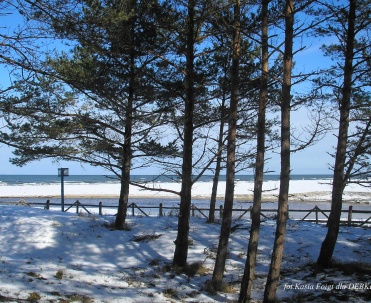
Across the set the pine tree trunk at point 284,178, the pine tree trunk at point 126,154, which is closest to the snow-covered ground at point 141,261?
the pine tree trunk at point 126,154

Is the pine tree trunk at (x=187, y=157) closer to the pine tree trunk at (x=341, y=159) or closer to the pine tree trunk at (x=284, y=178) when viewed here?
the pine tree trunk at (x=284, y=178)

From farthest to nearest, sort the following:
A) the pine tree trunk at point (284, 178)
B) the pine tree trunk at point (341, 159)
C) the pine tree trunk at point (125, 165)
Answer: the pine tree trunk at point (125, 165) → the pine tree trunk at point (341, 159) → the pine tree trunk at point (284, 178)

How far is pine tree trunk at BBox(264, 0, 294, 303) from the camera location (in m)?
6.44

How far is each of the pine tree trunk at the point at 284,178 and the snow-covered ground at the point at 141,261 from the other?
119cm

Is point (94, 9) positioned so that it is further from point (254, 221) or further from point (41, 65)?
point (254, 221)

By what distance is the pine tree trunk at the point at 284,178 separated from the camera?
6.44 meters

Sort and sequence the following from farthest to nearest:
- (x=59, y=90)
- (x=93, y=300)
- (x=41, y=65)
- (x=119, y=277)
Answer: (x=59, y=90)
(x=119, y=277)
(x=93, y=300)
(x=41, y=65)

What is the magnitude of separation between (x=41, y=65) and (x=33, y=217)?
933 centimetres

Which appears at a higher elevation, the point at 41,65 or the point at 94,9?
the point at 94,9

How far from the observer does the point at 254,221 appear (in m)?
7.57

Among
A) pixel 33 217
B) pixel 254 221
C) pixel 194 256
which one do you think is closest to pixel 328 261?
pixel 254 221

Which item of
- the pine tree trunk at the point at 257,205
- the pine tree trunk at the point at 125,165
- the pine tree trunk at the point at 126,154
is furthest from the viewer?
the pine tree trunk at the point at 125,165

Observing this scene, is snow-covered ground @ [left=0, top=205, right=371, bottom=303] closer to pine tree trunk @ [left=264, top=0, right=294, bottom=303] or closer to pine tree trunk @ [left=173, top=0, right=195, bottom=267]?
pine tree trunk @ [left=173, top=0, right=195, bottom=267]

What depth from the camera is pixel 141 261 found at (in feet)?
35.0
